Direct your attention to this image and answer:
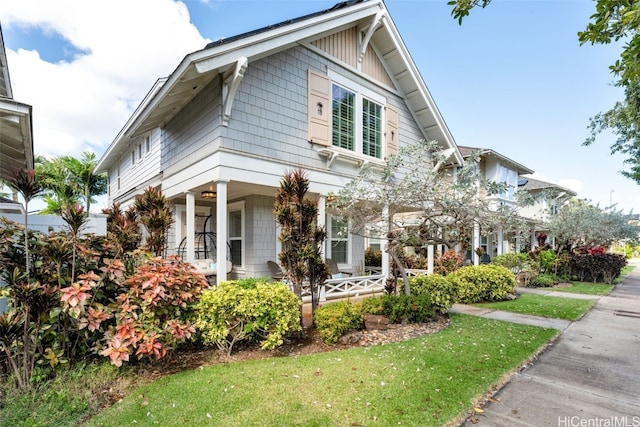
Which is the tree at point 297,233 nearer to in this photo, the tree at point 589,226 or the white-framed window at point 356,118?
the white-framed window at point 356,118

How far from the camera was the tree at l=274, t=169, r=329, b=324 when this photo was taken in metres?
5.75

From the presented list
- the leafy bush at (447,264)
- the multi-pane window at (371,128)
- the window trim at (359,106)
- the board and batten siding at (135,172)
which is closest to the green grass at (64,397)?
the board and batten siding at (135,172)

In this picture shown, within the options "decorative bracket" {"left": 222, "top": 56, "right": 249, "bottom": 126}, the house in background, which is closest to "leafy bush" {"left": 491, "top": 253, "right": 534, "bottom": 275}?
"decorative bracket" {"left": 222, "top": 56, "right": 249, "bottom": 126}

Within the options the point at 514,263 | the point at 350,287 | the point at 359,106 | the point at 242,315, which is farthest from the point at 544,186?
the point at 242,315

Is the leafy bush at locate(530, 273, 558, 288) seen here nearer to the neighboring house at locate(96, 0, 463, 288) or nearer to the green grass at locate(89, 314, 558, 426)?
the neighboring house at locate(96, 0, 463, 288)

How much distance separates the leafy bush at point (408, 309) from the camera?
6.74m

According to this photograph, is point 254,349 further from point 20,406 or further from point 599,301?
point 599,301

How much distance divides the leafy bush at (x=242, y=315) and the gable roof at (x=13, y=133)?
10.7 feet

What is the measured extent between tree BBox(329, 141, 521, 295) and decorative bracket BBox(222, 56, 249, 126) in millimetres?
2987

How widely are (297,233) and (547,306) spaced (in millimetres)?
7799

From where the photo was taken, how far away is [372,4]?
947 centimetres

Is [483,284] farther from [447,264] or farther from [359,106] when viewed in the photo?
[359,106]

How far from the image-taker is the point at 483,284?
966 cm

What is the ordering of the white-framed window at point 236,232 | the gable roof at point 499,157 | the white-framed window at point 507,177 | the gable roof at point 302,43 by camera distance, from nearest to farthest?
the gable roof at point 302,43 < the white-framed window at point 236,232 < the gable roof at point 499,157 < the white-framed window at point 507,177
